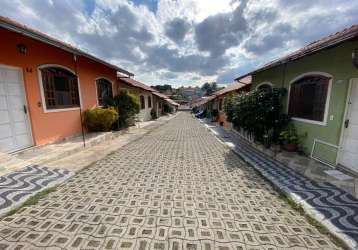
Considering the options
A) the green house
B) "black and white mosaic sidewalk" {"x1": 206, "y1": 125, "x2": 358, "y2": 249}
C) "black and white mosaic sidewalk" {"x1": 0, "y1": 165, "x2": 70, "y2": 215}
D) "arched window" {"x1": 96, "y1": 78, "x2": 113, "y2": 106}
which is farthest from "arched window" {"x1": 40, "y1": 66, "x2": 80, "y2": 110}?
the green house

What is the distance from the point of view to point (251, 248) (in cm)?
209

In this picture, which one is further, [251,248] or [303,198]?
[303,198]

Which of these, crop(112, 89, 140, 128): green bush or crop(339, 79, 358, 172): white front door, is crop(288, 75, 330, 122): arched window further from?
crop(112, 89, 140, 128): green bush

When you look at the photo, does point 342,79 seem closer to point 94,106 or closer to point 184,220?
point 184,220

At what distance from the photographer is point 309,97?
5.57 metres

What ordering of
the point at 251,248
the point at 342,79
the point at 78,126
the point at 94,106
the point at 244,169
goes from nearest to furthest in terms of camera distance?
the point at 251,248 < the point at 342,79 < the point at 244,169 < the point at 78,126 < the point at 94,106

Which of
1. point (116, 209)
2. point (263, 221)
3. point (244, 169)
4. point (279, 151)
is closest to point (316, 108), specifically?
point (279, 151)

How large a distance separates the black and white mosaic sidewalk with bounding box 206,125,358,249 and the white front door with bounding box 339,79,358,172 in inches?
47.6

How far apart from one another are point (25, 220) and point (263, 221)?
3586 mm

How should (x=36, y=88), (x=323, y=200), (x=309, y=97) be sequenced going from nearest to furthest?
(x=323, y=200)
(x=36, y=88)
(x=309, y=97)

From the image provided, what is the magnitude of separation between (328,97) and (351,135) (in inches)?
47.0

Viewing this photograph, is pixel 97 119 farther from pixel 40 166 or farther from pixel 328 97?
pixel 328 97

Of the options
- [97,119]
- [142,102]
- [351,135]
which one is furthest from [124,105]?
[351,135]

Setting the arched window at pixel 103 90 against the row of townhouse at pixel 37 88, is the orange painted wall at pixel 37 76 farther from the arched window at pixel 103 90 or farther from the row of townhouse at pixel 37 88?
the arched window at pixel 103 90
